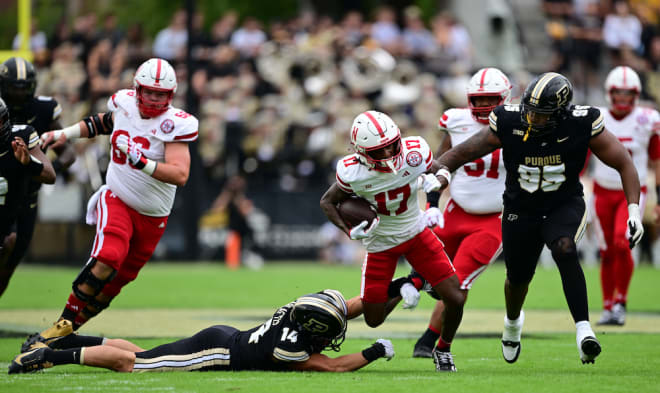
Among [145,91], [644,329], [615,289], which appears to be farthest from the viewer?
[615,289]

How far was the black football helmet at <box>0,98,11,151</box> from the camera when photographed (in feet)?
24.7

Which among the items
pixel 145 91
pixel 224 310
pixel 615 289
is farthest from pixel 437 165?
pixel 224 310

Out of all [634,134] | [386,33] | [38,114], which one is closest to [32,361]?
[38,114]

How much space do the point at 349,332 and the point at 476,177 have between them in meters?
2.05

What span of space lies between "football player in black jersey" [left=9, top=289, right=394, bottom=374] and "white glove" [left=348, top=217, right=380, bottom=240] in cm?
42

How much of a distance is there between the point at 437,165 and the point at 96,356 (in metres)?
2.62

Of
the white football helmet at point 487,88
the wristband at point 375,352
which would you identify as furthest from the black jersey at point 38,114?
the wristband at point 375,352

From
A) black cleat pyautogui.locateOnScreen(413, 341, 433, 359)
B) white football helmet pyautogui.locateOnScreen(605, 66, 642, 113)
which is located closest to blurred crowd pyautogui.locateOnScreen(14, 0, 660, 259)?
white football helmet pyautogui.locateOnScreen(605, 66, 642, 113)

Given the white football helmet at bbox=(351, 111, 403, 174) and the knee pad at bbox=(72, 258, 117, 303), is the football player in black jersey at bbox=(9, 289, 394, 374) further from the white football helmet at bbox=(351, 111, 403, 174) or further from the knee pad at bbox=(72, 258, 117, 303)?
the white football helmet at bbox=(351, 111, 403, 174)

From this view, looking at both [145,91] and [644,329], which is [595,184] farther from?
[145,91]

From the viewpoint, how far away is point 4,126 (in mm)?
7621

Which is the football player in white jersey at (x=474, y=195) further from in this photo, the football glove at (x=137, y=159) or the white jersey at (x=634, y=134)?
the white jersey at (x=634, y=134)

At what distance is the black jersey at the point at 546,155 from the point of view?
270 inches

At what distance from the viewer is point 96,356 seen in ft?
20.8
